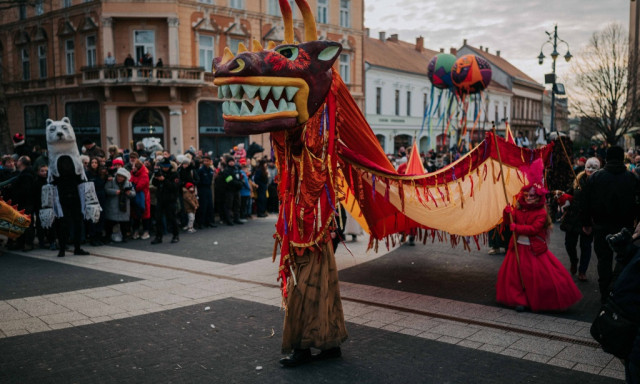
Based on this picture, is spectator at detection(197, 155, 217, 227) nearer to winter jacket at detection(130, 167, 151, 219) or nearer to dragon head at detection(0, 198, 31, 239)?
winter jacket at detection(130, 167, 151, 219)

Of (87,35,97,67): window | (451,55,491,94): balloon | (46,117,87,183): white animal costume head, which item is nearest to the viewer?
(46,117,87,183): white animal costume head

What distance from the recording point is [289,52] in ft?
15.8

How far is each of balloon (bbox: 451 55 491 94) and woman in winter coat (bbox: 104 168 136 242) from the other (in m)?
9.33

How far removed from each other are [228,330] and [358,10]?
31.9 metres

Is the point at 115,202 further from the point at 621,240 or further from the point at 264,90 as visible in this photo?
the point at 621,240

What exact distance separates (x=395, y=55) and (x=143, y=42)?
80.0 feet

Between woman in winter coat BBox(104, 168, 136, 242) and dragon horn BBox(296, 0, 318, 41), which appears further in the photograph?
woman in winter coat BBox(104, 168, 136, 242)

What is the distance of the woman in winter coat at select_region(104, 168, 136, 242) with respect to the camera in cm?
1182

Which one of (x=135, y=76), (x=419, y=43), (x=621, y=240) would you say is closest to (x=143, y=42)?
(x=135, y=76)

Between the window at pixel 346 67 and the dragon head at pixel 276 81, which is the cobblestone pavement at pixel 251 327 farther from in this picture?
the window at pixel 346 67

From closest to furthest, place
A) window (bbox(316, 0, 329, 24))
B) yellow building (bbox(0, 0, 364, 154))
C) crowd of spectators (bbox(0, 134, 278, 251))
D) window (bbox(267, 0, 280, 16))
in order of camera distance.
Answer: crowd of spectators (bbox(0, 134, 278, 251)) < yellow building (bbox(0, 0, 364, 154)) < window (bbox(267, 0, 280, 16)) < window (bbox(316, 0, 329, 24))

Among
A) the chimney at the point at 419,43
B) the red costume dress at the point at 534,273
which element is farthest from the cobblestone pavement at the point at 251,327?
the chimney at the point at 419,43

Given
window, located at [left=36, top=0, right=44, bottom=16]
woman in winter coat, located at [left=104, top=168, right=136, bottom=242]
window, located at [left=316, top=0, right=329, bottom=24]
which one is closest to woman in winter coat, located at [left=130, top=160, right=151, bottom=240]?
woman in winter coat, located at [left=104, top=168, right=136, bottom=242]

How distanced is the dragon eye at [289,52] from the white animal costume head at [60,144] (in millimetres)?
6395
